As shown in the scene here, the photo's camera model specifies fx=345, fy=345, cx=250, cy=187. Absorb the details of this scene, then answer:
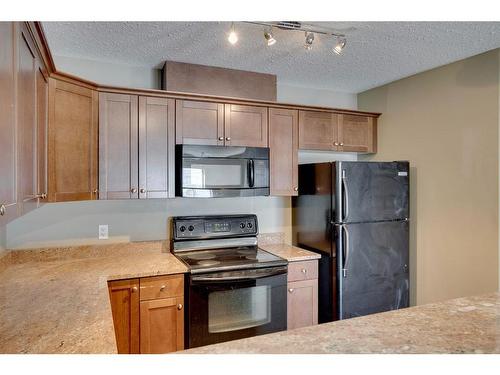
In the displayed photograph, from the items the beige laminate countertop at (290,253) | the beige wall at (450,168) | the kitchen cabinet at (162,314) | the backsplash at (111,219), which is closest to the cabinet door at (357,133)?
the beige wall at (450,168)

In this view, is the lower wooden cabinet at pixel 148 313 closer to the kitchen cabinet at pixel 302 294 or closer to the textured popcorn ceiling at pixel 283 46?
the kitchen cabinet at pixel 302 294

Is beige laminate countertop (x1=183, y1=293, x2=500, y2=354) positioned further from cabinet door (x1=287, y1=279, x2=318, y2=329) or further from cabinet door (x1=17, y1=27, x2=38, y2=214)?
cabinet door (x1=287, y1=279, x2=318, y2=329)

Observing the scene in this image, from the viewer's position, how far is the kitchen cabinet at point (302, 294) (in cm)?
267

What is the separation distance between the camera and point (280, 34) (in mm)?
2219

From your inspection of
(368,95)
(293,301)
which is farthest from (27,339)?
(368,95)

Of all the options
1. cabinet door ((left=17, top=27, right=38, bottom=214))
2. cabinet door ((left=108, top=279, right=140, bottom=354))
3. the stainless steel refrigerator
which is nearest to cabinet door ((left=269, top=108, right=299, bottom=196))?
the stainless steel refrigerator

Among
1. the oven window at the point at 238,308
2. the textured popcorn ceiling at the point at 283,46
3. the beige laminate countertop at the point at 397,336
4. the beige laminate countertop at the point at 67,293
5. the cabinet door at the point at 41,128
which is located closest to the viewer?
the beige laminate countertop at the point at 397,336

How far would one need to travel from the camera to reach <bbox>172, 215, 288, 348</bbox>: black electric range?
91.6 inches

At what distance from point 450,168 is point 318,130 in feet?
3.63

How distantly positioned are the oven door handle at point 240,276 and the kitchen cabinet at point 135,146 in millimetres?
692

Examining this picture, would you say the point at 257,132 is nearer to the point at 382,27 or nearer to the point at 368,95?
the point at 382,27

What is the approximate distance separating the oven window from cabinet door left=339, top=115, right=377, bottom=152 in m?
1.57
